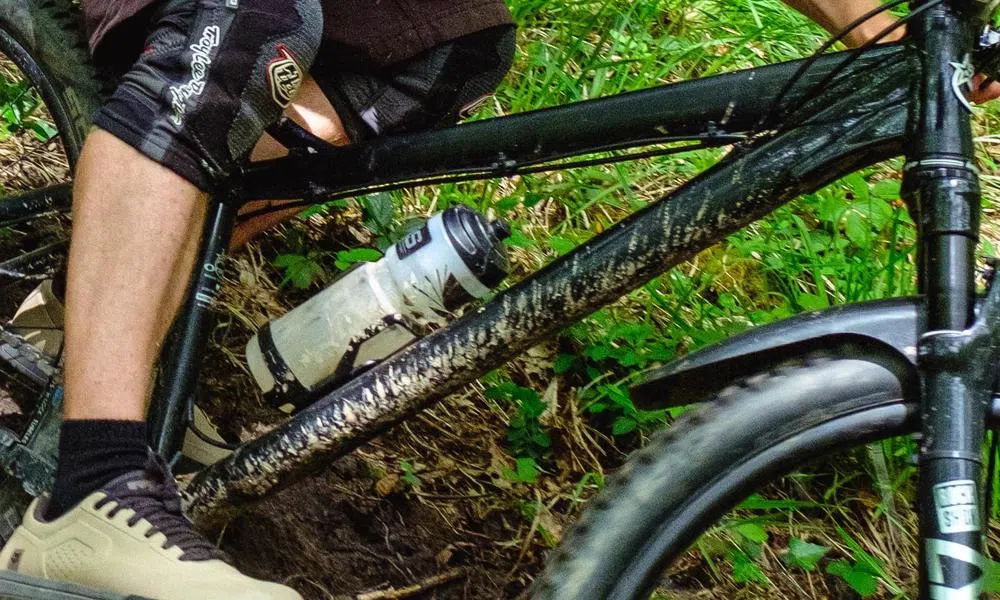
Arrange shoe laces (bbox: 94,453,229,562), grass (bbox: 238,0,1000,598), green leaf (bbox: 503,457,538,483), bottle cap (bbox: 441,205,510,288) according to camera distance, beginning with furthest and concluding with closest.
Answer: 1. green leaf (bbox: 503,457,538,483)
2. grass (bbox: 238,0,1000,598)
3. bottle cap (bbox: 441,205,510,288)
4. shoe laces (bbox: 94,453,229,562)

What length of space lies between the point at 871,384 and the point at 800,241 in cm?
143

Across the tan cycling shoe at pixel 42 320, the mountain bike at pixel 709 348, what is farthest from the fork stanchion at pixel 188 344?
the tan cycling shoe at pixel 42 320

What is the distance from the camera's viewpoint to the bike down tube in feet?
3.55

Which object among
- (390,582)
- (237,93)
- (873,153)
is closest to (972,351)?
(873,153)

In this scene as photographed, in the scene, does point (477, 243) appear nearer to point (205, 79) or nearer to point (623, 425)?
point (205, 79)

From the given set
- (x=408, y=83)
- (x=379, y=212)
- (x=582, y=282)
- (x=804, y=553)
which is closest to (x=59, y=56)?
(x=408, y=83)

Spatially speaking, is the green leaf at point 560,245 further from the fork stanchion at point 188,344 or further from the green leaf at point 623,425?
the fork stanchion at point 188,344

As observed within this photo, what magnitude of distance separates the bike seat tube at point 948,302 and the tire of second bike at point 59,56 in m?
1.30

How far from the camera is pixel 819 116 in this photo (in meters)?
1.11

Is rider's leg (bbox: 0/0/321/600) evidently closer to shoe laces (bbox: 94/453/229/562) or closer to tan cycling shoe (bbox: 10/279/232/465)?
shoe laces (bbox: 94/453/229/562)

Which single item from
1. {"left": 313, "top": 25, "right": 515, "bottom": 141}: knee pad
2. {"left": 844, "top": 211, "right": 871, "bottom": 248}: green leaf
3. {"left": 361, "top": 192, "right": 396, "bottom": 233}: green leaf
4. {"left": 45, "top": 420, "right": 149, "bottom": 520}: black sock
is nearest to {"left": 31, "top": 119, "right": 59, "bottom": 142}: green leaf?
{"left": 361, "top": 192, "right": 396, "bottom": 233}: green leaf

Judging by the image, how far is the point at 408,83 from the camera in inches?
62.9

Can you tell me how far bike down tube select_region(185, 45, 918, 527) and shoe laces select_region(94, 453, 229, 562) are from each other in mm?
182

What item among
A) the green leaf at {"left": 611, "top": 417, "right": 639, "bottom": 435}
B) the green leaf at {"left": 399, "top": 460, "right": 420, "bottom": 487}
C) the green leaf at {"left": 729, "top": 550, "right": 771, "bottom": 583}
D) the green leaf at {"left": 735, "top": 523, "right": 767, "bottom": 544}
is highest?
the green leaf at {"left": 611, "top": 417, "right": 639, "bottom": 435}
